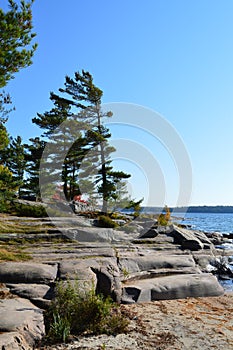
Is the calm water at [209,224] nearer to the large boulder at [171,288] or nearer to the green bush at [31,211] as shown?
the green bush at [31,211]

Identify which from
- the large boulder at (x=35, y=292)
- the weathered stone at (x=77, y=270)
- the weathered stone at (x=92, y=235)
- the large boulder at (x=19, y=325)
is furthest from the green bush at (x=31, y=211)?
the large boulder at (x=19, y=325)

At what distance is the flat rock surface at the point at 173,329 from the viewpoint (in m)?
6.03

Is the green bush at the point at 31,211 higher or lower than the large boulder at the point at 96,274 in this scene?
higher

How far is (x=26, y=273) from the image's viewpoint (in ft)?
27.2

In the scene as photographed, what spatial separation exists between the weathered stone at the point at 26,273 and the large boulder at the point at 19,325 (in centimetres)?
134

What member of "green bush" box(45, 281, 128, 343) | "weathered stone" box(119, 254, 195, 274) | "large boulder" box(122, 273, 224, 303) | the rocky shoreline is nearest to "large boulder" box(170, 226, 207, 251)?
the rocky shoreline

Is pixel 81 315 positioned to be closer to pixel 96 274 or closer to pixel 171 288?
pixel 96 274

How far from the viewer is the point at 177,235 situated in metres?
18.8

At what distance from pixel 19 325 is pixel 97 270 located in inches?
131

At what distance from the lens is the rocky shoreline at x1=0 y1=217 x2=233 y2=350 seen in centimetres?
637

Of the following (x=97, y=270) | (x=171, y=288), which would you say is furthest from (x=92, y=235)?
(x=97, y=270)

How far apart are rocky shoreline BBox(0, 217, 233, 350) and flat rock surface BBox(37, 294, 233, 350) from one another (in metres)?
0.56

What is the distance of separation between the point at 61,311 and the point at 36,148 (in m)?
23.5

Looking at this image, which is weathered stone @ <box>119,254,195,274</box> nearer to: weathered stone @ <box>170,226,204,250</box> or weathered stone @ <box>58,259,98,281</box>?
weathered stone @ <box>58,259,98,281</box>
